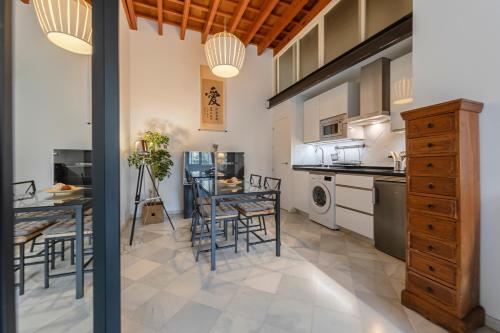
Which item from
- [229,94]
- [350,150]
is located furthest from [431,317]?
[229,94]

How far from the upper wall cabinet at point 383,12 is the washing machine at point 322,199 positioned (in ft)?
6.42

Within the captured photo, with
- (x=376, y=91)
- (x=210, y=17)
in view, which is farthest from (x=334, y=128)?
(x=210, y=17)

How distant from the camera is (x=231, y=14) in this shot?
12.9ft

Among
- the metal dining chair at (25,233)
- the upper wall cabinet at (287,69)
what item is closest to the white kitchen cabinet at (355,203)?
the upper wall cabinet at (287,69)

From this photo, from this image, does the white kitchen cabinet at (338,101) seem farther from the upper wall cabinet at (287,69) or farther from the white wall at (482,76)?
the white wall at (482,76)

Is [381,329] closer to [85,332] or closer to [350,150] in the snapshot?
[85,332]

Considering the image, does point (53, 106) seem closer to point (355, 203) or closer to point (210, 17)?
point (210, 17)

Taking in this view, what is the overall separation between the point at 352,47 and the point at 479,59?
1.72 m

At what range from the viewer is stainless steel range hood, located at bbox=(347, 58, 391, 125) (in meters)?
2.63

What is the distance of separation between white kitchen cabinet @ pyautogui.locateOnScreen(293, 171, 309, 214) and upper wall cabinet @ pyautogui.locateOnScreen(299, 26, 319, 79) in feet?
6.09

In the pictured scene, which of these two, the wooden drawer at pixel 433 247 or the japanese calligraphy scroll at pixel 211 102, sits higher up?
the japanese calligraphy scroll at pixel 211 102

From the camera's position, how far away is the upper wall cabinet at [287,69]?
4215mm

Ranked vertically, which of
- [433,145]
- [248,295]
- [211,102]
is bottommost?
[248,295]

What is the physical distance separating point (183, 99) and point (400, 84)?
11.8ft
